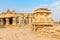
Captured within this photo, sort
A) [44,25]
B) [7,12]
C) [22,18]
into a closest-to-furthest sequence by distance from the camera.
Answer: [44,25], [7,12], [22,18]

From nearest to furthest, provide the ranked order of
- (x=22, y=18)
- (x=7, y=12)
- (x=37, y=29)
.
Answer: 1. (x=37, y=29)
2. (x=7, y=12)
3. (x=22, y=18)

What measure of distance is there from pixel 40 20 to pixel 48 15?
844 millimetres

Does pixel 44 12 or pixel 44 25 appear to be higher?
pixel 44 12

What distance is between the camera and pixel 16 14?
4341 centimetres

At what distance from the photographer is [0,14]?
42.7m

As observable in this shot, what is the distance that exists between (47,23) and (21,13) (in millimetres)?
34181

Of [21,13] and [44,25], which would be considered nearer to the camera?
[44,25]

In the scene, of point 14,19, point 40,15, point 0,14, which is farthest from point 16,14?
point 40,15

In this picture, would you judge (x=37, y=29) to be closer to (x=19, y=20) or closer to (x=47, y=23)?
(x=47, y=23)

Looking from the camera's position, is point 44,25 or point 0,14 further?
point 0,14

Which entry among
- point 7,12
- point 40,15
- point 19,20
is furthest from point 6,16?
point 40,15

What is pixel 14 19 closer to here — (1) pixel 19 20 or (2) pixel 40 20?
(1) pixel 19 20

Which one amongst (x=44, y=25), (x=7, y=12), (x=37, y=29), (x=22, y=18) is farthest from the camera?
(x=22, y=18)

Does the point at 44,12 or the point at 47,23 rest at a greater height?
the point at 44,12
